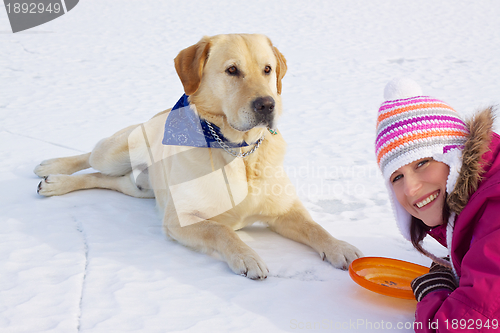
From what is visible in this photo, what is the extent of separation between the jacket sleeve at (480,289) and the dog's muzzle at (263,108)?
4.88 ft

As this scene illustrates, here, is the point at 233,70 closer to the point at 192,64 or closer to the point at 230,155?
the point at 192,64

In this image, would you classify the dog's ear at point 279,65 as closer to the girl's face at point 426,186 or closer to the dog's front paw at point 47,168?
the girl's face at point 426,186

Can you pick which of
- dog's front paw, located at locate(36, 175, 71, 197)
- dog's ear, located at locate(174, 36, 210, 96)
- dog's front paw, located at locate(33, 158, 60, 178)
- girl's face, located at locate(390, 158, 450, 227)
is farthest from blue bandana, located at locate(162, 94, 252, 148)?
dog's front paw, located at locate(33, 158, 60, 178)

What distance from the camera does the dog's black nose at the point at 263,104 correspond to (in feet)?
9.15

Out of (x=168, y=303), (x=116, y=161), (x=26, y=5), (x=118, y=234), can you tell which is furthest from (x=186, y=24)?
(x=168, y=303)

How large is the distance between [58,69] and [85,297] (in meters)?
9.19

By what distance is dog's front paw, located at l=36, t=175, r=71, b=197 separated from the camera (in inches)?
147

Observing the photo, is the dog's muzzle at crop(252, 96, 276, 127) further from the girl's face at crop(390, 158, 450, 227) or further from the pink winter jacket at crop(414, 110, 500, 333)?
the pink winter jacket at crop(414, 110, 500, 333)

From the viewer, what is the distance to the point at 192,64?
307 centimetres

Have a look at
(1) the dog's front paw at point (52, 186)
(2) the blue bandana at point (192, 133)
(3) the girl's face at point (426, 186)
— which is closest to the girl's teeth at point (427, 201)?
(3) the girl's face at point (426, 186)

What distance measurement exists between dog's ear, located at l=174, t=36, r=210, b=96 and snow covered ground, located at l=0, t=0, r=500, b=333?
3.77ft

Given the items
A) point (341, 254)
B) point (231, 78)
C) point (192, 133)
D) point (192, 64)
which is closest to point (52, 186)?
point (192, 133)

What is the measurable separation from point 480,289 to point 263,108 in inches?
65.9

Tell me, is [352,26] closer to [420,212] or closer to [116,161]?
[116,161]
